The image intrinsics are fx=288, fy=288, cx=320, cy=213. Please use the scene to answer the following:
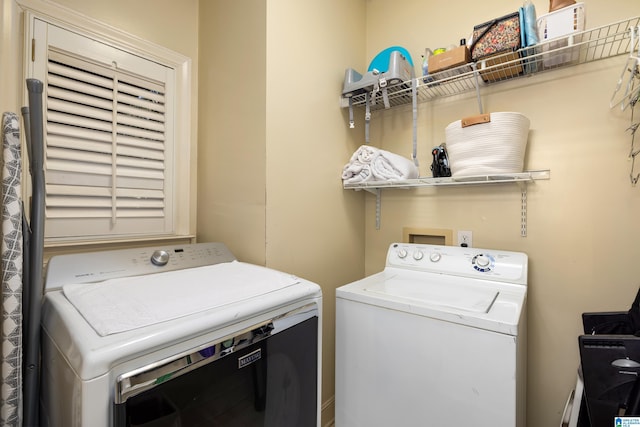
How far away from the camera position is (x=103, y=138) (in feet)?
4.52

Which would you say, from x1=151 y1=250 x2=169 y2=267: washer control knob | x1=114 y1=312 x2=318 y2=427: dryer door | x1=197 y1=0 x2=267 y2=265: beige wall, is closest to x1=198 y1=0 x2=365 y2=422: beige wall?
x1=197 y1=0 x2=267 y2=265: beige wall

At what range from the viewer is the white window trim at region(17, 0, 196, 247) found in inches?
50.0

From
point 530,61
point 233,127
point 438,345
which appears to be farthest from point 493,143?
point 233,127

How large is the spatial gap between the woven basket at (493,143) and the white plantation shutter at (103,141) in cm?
159

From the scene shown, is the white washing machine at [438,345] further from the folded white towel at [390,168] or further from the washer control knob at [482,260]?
the folded white towel at [390,168]

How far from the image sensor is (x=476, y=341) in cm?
100

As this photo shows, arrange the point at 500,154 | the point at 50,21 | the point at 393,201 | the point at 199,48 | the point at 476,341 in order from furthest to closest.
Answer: the point at 393,201 → the point at 199,48 → the point at 500,154 → the point at 50,21 → the point at 476,341

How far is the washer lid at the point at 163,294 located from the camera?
74 cm

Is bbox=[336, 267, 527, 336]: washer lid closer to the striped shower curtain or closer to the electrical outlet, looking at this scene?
the electrical outlet

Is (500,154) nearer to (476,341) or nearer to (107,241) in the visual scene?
(476,341)

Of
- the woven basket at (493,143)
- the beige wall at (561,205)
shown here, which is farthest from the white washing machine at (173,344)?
the beige wall at (561,205)

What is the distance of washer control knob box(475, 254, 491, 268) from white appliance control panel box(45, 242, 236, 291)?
124 cm

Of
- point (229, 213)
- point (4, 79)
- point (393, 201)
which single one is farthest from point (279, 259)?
point (4, 79)

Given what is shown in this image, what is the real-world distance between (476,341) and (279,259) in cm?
90
